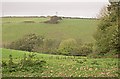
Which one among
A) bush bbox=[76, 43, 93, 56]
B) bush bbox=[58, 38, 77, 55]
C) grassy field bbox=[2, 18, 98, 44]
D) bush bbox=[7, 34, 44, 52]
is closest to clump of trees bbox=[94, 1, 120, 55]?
bush bbox=[76, 43, 93, 56]

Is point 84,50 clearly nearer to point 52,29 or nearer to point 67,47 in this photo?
point 67,47

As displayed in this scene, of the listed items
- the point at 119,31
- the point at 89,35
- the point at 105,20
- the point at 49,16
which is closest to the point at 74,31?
the point at 89,35

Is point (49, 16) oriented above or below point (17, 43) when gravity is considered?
above

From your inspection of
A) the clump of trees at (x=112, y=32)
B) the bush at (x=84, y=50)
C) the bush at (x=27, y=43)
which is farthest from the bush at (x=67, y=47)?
the clump of trees at (x=112, y=32)

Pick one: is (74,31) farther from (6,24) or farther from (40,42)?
(6,24)

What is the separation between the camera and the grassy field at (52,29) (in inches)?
2095

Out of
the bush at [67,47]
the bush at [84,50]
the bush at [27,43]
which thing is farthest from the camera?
the bush at [27,43]

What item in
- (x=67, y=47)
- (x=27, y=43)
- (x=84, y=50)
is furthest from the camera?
(x=27, y=43)

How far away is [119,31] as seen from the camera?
951 inches

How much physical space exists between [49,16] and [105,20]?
110 ft

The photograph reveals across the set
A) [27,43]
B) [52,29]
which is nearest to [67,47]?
[27,43]

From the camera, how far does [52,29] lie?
5638 cm

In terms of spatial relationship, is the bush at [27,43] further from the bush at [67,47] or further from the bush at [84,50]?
the bush at [84,50]

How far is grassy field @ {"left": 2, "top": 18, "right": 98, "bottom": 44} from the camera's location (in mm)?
53219
